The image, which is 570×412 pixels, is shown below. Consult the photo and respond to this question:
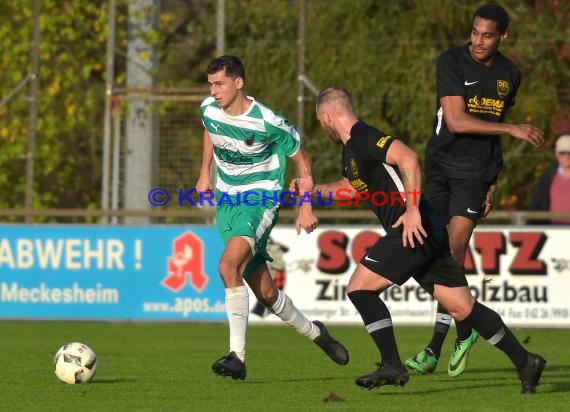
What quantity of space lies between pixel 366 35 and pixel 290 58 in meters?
1.07

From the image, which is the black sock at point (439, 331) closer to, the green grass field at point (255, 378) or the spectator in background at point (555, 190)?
the green grass field at point (255, 378)

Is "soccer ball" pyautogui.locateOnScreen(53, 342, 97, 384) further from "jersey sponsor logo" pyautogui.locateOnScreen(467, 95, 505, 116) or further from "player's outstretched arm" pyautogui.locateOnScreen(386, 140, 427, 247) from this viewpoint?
"jersey sponsor logo" pyautogui.locateOnScreen(467, 95, 505, 116)

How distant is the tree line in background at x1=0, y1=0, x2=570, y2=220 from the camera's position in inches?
672

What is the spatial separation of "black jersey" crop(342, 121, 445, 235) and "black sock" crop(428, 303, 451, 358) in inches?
59.7

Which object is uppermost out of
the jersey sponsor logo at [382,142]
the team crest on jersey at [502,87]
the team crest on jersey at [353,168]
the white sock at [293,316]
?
the team crest on jersey at [502,87]

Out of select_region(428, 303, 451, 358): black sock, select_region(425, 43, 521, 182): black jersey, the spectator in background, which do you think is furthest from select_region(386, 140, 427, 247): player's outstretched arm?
the spectator in background

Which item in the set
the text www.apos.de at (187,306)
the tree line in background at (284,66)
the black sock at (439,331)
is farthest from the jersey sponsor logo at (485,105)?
the tree line in background at (284,66)

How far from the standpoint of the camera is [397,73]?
1780cm

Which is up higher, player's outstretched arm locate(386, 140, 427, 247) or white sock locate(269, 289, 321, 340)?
player's outstretched arm locate(386, 140, 427, 247)

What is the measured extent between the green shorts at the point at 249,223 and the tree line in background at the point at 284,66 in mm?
7087

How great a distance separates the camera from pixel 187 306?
1493cm

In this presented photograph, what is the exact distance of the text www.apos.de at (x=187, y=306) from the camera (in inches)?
586

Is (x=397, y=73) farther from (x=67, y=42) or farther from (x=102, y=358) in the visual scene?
(x=102, y=358)

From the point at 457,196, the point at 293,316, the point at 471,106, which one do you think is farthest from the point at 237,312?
the point at 471,106
